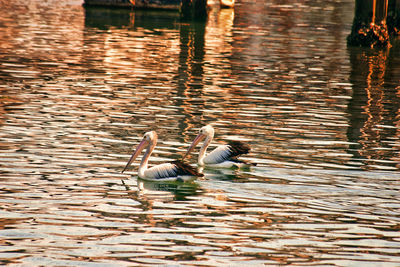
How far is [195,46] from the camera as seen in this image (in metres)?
31.4

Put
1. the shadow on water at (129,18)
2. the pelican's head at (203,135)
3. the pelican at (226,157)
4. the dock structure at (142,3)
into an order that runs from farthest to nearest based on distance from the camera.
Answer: the dock structure at (142,3) < the shadow on water at (129,18) < the pelican's head at (203,135) < the pelican at (226,157)

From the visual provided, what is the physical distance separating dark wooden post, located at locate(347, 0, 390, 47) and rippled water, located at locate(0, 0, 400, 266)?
998mm

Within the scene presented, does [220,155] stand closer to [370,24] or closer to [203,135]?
[203,135]

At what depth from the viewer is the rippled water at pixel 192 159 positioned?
915cm

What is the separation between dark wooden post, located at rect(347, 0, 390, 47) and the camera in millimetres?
31438

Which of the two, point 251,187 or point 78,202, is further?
point 251,187

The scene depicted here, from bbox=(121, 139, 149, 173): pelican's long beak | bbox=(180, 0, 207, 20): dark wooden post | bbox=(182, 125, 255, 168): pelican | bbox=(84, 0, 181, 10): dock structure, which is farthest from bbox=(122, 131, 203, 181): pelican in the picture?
bbox=(84, 0, 181, 10): dock structure

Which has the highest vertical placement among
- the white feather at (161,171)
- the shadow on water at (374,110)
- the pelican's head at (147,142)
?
the pelican's head at (147,142)

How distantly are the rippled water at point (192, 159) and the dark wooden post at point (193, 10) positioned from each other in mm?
11185

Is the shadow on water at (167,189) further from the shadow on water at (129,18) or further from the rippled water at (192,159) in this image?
the shadow on water at (129,18)

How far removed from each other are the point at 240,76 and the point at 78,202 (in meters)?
13.7

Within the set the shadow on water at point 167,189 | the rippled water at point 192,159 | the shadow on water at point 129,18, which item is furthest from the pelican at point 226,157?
the shadow on water at point 129,18

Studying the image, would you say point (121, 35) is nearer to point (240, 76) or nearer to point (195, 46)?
point (195, 46)

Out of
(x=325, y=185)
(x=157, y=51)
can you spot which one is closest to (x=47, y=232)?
(x=325, y=185)
